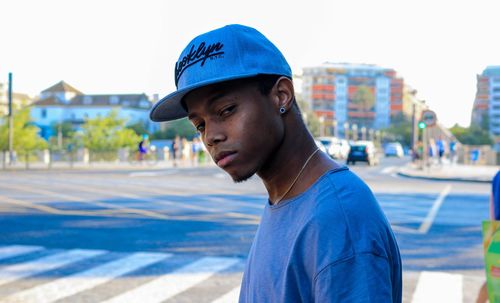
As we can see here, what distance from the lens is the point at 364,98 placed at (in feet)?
630

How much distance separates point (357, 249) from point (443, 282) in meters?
6.44

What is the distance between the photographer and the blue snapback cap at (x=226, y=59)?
1606mm

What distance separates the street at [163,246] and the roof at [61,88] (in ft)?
384

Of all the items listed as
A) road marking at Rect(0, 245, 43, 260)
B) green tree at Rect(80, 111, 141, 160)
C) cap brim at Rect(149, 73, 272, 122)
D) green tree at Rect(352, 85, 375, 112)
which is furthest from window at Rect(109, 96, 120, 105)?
cap brim at Rect(149, 73, 272, 122)

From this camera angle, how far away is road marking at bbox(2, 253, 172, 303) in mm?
6543

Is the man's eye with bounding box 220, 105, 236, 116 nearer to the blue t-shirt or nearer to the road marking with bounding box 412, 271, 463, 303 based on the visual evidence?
the blue t-shirt

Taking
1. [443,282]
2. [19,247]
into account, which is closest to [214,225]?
[19,247]

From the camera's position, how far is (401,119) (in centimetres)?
18625

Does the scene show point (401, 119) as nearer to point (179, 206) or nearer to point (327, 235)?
point (179, 206)

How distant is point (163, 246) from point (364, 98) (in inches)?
7307

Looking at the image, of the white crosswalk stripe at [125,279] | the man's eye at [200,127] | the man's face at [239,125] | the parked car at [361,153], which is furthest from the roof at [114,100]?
the man's face at [239,125]

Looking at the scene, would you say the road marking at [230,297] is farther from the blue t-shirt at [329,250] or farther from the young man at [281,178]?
the blue t-shirt at [329,250]

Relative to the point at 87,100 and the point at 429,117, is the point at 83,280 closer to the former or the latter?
→ the point at 429,117

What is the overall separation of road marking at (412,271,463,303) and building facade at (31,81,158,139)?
10455 cm
